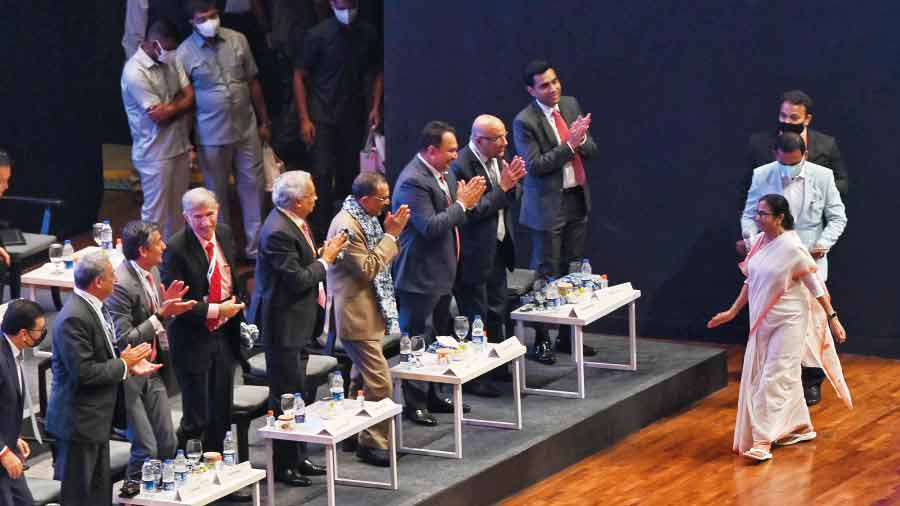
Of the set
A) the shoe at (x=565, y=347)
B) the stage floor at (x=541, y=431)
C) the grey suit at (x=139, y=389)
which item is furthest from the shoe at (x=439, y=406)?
the grey suit at (x=139, y=389)

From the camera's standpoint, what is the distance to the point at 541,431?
25.8 feet

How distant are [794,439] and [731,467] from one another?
47 centimetres

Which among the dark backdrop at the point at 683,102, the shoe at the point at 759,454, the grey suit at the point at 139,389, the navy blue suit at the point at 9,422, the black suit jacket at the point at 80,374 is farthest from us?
the dark backdrop at the point at 683,102

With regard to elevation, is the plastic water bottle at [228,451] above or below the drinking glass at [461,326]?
below

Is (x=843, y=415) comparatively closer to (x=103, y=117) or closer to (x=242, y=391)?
(x=242, y=391)

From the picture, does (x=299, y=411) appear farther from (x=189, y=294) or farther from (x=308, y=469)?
(x=189, y=294)

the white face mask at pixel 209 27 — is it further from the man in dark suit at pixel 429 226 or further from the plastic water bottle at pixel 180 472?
the plastic water bottle at pixel 180 472

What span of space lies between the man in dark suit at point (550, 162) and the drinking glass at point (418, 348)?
147 centimetres

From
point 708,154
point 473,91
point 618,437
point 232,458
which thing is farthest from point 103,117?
point 232,458

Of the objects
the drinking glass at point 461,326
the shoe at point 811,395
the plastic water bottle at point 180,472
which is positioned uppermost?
the drinking glass at point 461,326

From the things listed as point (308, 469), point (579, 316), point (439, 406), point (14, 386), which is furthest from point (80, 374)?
point (579, 316)

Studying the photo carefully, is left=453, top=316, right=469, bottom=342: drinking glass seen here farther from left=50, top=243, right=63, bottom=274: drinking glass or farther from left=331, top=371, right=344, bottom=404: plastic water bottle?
left=50, top=243, right=63, bottom=274: drinking glass

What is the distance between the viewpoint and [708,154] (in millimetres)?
9789

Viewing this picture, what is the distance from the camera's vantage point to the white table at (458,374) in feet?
24.3
